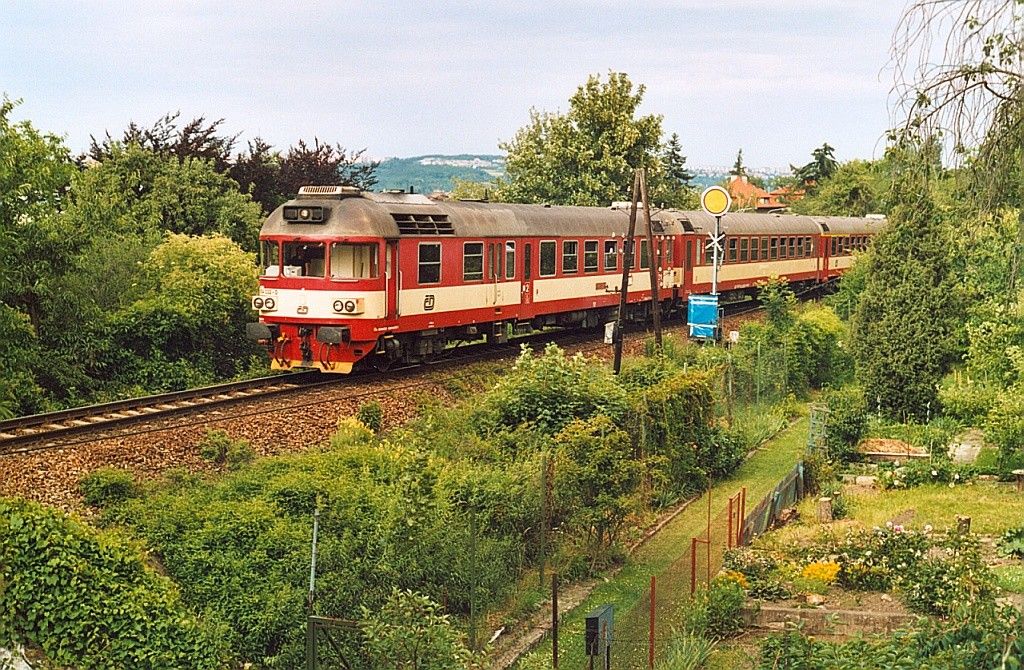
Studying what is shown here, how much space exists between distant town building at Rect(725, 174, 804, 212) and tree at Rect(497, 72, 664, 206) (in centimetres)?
3898

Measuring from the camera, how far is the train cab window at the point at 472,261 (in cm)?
2347

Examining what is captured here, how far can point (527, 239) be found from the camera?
1019 inches

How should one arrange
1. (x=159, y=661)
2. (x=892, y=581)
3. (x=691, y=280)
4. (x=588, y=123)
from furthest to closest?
(x=588, y=123) < (x=691, y=280) < (x=892, y=581) < (x=159, y=661)

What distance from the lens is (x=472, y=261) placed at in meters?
23.7

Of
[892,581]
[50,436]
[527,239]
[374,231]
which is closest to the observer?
[892,581]

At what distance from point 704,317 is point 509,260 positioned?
430 centimetres

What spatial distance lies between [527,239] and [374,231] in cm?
588

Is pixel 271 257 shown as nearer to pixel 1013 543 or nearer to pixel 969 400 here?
pixel 969 400

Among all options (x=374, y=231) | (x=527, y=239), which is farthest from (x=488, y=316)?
(x=374, y=231)

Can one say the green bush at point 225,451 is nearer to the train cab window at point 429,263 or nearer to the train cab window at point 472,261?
the train cab window at point 429,263

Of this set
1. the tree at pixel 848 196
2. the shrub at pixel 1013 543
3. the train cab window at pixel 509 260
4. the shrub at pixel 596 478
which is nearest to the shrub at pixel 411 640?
the shrub at pixel 596 478

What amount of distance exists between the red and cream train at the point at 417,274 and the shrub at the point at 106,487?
7.06 meters

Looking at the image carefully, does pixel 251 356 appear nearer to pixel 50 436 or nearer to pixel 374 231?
pixel 374 231

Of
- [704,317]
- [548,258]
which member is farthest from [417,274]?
[704,317]
